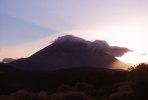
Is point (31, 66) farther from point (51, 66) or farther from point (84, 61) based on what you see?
point (84, 61)

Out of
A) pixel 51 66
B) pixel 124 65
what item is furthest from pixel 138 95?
pixel 51 66

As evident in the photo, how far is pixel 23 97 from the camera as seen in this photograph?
31.0 meters

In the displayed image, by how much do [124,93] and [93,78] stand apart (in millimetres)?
22815

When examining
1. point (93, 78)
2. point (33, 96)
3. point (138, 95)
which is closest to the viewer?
point (138, 95)

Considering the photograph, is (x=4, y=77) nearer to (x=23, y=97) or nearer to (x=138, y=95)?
(x=23, y=97)

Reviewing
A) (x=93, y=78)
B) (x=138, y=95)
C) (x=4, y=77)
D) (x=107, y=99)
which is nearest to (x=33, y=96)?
(x=107, y=99)

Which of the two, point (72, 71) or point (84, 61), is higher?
point (84, 61)

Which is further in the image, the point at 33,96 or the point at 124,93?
the point at 33,96

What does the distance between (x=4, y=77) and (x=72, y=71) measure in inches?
649

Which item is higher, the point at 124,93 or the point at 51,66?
the point at 51,66

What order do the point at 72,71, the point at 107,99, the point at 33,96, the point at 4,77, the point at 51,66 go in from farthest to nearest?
the point at 51,66 → the point at 72,71 → the point at 4,77 → the point at 33,96 → the point at 107,99

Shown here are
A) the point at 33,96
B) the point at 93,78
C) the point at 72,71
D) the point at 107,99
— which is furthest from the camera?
the point at 72,71

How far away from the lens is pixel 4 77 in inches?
3450

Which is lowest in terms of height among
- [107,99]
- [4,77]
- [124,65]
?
[107,99]
